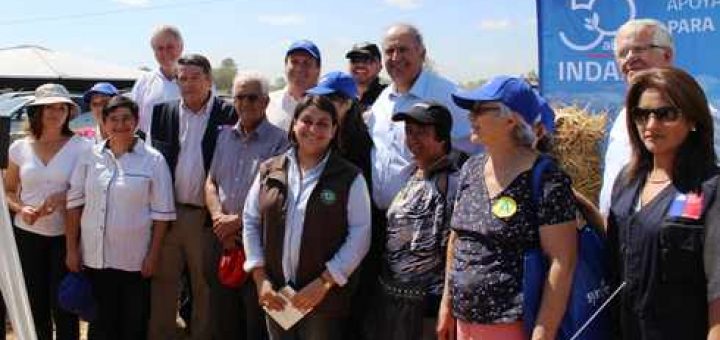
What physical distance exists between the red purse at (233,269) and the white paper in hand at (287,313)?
1.80ft

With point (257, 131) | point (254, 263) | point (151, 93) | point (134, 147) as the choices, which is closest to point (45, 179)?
point (134, 147)

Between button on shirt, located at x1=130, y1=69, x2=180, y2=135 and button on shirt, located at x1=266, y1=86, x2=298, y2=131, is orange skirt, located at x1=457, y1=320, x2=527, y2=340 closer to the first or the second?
button on shirt, located at x1=266, y1=86, x2=298, y2=131

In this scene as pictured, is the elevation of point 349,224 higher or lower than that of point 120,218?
higher

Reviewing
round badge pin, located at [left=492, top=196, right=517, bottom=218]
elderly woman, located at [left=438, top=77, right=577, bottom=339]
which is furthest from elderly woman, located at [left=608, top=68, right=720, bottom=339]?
round badge pin, located at [left=492, top=196, right=517, bottom=218]

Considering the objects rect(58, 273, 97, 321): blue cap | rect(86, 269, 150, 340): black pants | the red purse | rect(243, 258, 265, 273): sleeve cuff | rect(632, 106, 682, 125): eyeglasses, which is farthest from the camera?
rect(86, 269, 150, 340): black pants

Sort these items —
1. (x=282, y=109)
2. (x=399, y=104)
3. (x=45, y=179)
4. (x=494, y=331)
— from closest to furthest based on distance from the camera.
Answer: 1. (x=494, y=331)
2. (x=399, y=104)
3. (x=45, y=179)
4. (x=282, y=109)

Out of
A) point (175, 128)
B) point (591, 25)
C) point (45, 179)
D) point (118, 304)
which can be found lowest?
point (118, 304)

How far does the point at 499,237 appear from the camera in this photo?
8.38 ft

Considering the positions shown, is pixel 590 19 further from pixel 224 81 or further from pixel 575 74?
pixel 224 81

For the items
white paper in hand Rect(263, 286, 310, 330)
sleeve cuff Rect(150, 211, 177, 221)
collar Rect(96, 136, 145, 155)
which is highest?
collar Rect(96, 136, 145, 155)

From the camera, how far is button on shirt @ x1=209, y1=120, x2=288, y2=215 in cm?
401

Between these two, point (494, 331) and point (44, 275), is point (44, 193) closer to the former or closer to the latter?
point (44, 275)

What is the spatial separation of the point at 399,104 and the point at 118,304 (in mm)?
2004

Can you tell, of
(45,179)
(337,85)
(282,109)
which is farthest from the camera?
(282,109)
